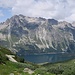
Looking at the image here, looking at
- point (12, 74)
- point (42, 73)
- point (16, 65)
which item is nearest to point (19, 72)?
point (12, 74)

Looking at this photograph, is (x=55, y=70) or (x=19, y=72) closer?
(x=19, y=72)

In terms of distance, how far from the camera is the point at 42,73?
122ft

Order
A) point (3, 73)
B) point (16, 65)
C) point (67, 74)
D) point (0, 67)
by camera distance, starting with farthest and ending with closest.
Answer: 1. point (16, 65)
2. point (0, 67)
3. point (3, 73)
4. point (67, 74)

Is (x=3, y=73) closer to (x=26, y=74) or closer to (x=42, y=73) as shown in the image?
(x=26, y=74)

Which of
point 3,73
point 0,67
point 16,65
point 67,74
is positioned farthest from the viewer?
point 16,65

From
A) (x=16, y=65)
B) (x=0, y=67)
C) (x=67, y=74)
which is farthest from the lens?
(x=16, y=65)

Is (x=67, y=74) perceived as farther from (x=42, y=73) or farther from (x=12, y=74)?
(x=12, y=74)

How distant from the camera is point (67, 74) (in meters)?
35.0

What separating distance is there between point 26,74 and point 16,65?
12096 millimetres

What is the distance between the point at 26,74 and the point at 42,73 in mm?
2502

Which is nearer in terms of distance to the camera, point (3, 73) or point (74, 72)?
point (74, 72)

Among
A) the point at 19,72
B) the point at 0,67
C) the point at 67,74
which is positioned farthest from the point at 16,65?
the point at 67,74

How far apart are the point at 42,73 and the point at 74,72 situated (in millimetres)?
5100

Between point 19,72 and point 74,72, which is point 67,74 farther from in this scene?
point 19,72
